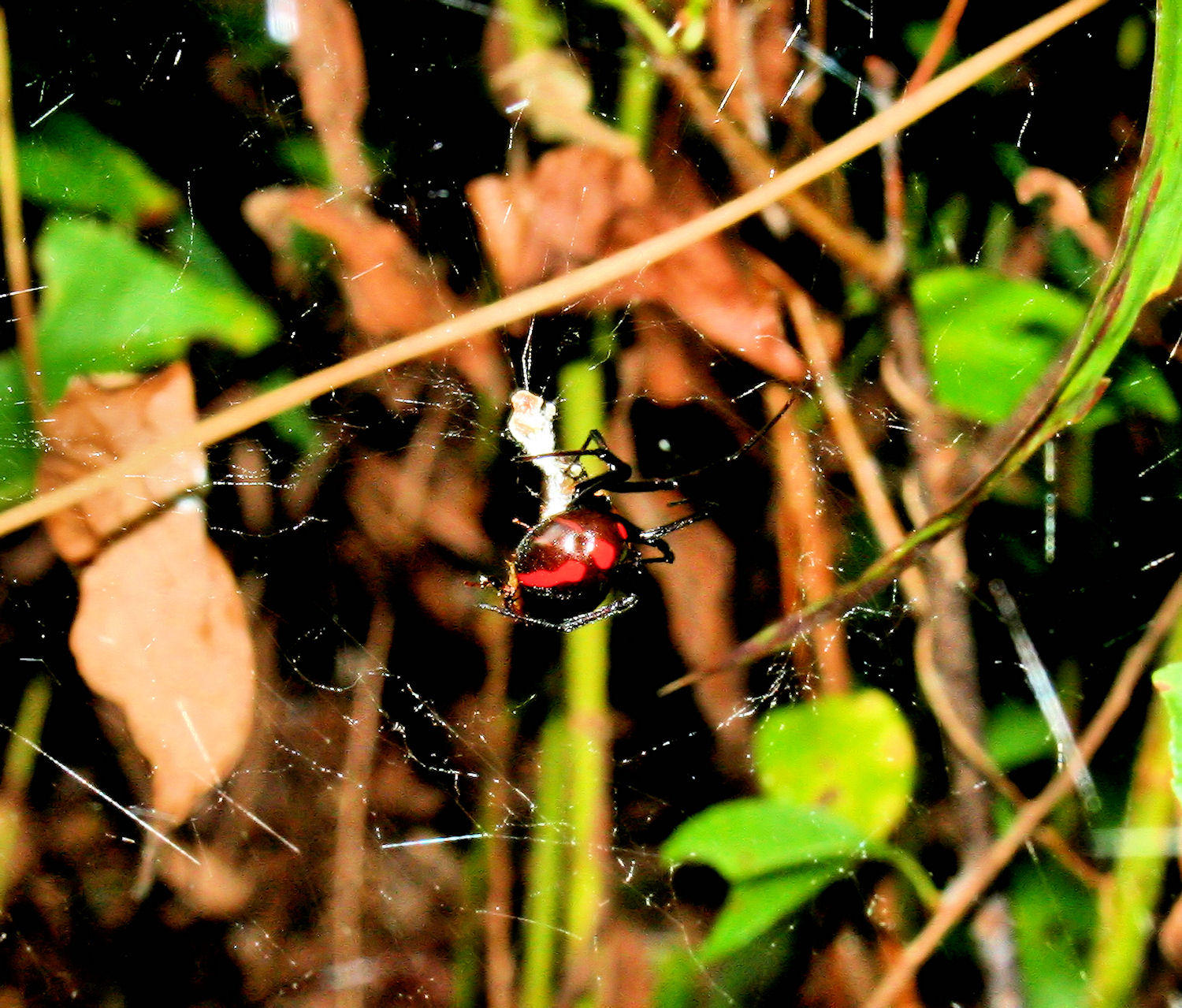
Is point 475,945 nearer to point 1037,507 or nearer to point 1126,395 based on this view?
point 1037,507

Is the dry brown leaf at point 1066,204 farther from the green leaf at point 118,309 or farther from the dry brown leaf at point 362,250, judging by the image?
the green leaf at point 118,309

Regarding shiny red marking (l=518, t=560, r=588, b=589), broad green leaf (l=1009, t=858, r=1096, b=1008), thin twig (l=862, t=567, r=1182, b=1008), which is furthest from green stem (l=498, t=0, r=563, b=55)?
broad green leaf (l=1009, t=858, r=1096, b=1008)

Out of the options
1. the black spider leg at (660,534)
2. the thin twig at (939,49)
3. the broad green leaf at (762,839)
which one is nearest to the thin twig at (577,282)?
the thin twig at (939,49)

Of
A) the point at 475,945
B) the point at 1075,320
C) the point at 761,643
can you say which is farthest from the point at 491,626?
the point at 1075,320

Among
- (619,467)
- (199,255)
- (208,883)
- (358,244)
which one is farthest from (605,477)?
(208,883)

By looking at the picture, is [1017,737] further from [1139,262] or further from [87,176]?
[87,176]
